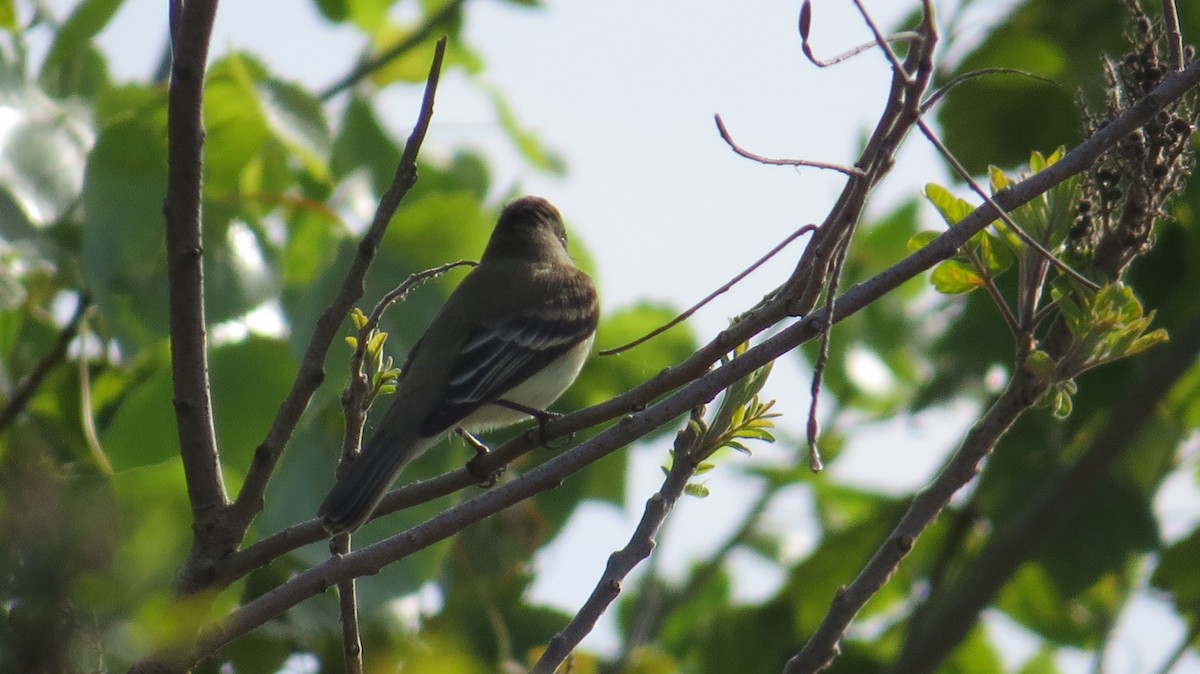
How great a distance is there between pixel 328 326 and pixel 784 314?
0.76 meters

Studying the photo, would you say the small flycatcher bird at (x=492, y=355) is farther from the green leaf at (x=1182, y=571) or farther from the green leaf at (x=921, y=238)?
the green leaf at (x=1182, y=571)

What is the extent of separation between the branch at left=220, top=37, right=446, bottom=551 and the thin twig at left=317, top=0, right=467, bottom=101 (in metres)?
2.91

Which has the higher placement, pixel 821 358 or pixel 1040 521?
pixel 821 358

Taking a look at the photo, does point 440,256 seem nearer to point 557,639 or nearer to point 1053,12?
point 557,639

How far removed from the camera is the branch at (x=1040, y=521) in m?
3.15

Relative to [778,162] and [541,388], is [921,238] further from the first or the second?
[541,388]

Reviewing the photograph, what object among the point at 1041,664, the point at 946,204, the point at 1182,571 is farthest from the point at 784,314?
the point at 1041,664

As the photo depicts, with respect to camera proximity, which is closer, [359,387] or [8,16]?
[359,387]

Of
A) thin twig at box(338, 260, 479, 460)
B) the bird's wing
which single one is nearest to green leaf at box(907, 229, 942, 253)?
thin twig at box(338, 260, 479, 460)

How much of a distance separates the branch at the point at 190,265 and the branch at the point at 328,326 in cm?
7

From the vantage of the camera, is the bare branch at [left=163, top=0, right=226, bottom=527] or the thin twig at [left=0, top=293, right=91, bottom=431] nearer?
the bare branch at [left=163, top=0, right=226, bottom=527]

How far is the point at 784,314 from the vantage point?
7.57 feet

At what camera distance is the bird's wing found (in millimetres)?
4074

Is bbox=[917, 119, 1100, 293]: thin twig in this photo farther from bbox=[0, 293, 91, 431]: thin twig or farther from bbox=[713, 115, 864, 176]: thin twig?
bbox=[0, 293, 91, 431]: thin twig
